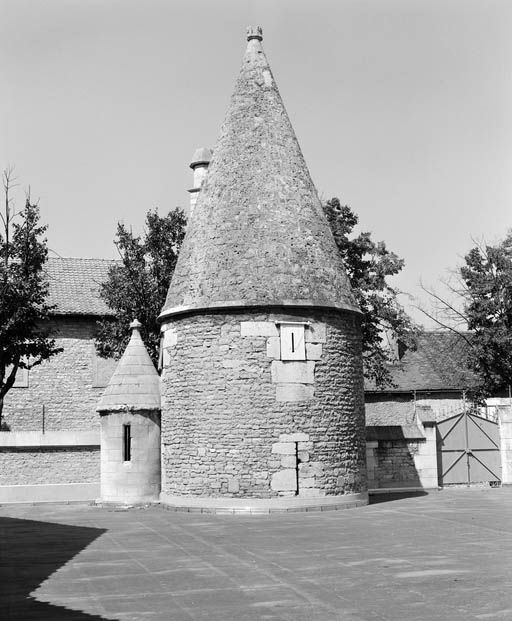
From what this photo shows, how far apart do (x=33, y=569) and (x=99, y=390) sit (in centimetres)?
2037

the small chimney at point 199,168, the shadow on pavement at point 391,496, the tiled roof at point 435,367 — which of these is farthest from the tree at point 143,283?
the tiled roof at point 435,367

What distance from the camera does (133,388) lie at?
782 inches

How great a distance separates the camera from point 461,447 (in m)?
23.0

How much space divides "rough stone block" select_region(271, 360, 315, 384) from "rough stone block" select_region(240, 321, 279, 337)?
2.05ft

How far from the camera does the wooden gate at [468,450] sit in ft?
75.2

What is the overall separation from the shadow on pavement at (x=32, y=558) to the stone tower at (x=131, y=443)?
2.83 metres

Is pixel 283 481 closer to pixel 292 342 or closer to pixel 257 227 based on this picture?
pixel 292 342

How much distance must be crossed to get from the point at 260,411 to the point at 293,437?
85cm

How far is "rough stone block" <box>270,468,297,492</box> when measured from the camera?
17.3 meters

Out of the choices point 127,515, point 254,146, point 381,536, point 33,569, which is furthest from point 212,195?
point 33,569

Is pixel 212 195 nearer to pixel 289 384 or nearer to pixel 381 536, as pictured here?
pixel 289 384

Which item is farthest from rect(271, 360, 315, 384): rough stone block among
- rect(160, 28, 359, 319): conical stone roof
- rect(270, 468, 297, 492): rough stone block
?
rect(270, 468, 297, 492): rough stone block

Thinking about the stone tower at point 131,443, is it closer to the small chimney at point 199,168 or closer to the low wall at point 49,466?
the low wall at point 49,466

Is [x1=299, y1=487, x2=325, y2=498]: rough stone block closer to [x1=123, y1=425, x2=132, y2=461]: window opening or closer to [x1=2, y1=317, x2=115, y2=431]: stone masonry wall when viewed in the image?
[x1=123, y1=425, x2=132, y2=461]: window opening
